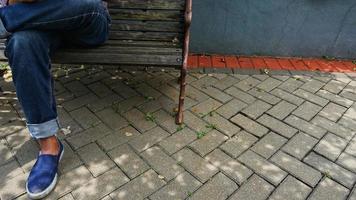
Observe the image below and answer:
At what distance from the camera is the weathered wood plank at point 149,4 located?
2957 millimetres

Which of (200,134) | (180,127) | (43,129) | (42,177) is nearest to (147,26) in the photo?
(180,127)

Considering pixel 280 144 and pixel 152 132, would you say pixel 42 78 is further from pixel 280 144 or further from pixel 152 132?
pixel 280 144

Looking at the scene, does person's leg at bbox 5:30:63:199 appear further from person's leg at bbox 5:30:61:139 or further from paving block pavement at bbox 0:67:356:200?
paving block pavement at bbox 0:67:356:200

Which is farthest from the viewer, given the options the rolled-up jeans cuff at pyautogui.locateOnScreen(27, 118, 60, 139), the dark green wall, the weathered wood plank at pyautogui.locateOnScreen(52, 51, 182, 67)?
the dark green wall

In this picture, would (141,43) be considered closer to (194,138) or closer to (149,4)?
(149,4)

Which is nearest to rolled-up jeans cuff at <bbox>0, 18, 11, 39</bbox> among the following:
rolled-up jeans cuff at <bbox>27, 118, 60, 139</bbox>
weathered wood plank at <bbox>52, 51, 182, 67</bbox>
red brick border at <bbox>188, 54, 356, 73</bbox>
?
weathered wood plank at <bbox>52, 51, 182, 67</bbox>

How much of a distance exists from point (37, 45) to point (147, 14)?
112 centimetres

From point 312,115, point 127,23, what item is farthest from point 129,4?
point 312,115

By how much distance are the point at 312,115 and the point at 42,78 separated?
7.97ft

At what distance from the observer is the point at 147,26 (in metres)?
3.00

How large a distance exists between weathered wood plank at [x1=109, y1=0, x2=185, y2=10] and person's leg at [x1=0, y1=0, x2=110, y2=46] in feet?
1.82

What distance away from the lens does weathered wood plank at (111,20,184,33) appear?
298 centimetres

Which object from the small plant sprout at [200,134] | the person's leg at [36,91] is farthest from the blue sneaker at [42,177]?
the small plant sprout at [200,134]

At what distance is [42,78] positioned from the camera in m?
2.19
